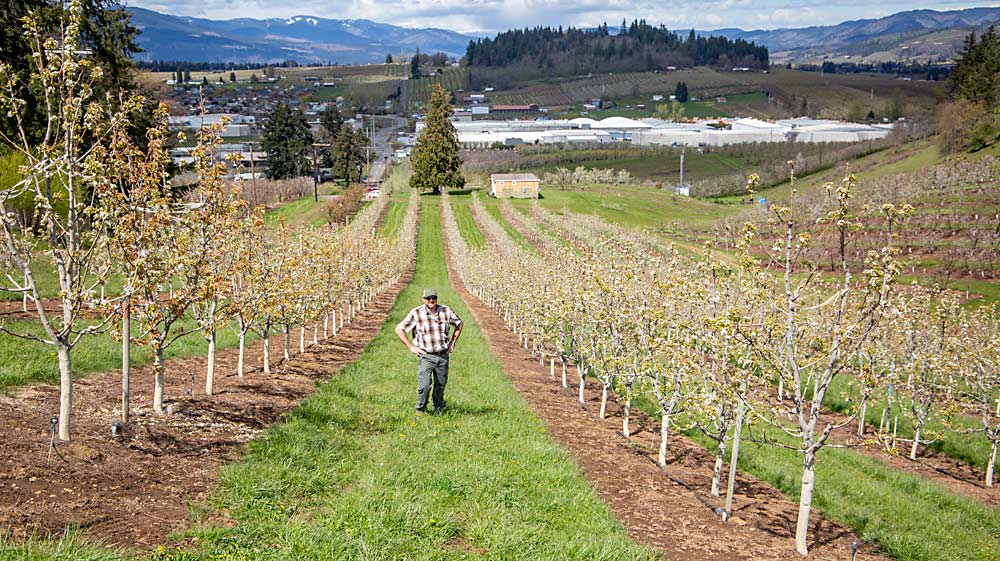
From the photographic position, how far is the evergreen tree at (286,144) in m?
88.3

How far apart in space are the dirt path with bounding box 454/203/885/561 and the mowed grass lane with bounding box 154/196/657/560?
0.68 meters

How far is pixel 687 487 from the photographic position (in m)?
10.8

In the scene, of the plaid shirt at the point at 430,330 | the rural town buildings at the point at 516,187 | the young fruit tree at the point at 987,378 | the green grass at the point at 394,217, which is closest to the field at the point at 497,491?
the young fruit tree at the point at 987,378

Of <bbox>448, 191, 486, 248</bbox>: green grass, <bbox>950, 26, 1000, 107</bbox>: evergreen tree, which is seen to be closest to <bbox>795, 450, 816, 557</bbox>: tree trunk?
<bbox>448, 191, 486, 248</bbox>: green grass

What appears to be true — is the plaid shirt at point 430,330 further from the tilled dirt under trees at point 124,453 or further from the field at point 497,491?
the tilled dirt under trees at point 124,453

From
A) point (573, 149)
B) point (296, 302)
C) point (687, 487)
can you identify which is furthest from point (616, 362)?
point (573, 149)

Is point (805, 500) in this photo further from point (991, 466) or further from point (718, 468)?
point (991, 466)

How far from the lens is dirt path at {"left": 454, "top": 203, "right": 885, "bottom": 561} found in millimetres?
8516

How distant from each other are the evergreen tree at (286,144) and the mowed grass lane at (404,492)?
82559 millimetres

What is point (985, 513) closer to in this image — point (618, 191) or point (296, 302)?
point (296, 302)

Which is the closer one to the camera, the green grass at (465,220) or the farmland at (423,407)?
the farmland at (423,407)

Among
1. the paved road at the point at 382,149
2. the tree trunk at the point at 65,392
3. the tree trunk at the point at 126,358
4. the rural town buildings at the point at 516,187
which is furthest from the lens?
the paved road at the point at 382,149

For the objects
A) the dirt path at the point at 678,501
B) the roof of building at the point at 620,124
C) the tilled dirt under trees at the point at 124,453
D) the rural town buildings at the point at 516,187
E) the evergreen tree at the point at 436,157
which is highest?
the roof of building at the point at 620,124

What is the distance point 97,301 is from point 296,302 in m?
7.92
